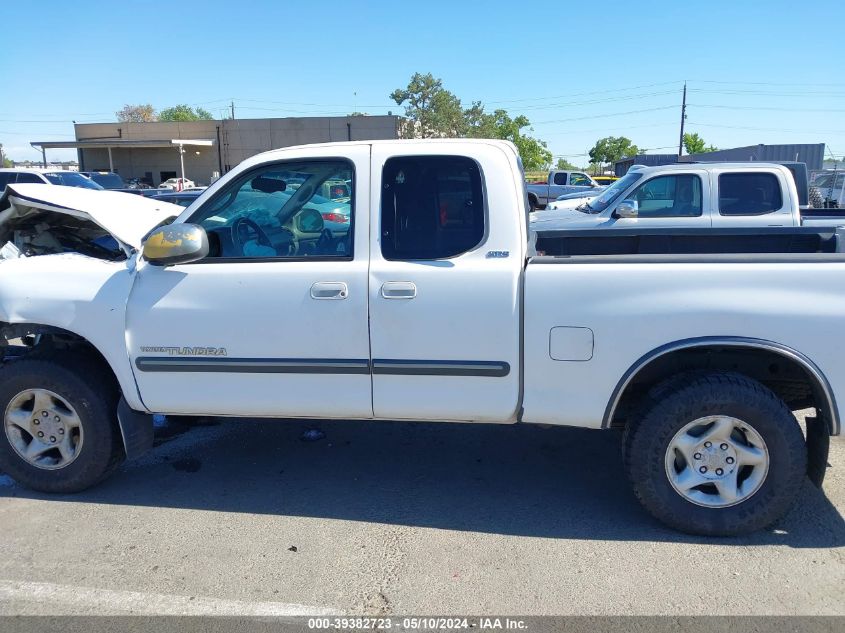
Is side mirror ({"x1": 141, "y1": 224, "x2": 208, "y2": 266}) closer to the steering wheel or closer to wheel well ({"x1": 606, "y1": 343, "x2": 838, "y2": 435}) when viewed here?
the steering wheel

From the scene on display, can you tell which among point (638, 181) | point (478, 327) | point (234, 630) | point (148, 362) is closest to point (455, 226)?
point (478, 327)

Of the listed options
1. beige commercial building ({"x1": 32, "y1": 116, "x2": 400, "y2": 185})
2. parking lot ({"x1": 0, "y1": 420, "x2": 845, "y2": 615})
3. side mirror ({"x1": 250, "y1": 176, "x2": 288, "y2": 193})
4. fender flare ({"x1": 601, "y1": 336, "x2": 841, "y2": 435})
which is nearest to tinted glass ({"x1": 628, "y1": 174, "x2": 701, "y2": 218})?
parking lot ({"x1": 0, "y1": 420, "x2": 845, "y2": 615})

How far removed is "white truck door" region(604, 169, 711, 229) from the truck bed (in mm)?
3292

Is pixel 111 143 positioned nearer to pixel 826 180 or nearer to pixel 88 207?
pixel 826 180

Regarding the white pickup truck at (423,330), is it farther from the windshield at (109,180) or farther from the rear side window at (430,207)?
the windshield at (109,180)

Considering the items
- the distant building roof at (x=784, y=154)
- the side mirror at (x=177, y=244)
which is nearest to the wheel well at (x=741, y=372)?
the side mirror at (x=177, y=244)

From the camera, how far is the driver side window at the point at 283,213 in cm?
380

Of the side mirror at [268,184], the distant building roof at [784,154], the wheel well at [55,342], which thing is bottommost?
the wheel well at [55,342]

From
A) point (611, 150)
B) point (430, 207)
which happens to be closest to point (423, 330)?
point (430, 207)

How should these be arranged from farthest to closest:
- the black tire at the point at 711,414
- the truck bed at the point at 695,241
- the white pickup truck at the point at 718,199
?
the white pickup truck at the point at 718,199, the truck bed at the point at 695,241, the black tire at the point at 711,414

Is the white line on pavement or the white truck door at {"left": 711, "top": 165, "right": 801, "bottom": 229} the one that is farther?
the white truck door at {"left": 711, "top": 165, "right": 801, "bottom": 229}

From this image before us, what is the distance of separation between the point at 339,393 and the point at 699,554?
6.62 feet

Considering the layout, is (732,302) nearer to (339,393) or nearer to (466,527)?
(466,527)

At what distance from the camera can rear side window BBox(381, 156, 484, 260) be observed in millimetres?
3662
